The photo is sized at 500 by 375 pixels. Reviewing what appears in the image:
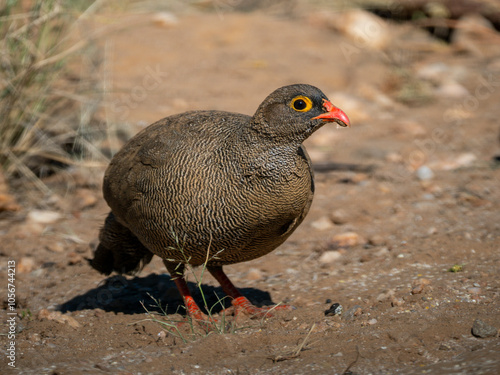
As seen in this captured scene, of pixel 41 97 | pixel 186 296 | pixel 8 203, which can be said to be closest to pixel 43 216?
pixel 8 203

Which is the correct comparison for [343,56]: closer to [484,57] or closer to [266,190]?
[484,57]

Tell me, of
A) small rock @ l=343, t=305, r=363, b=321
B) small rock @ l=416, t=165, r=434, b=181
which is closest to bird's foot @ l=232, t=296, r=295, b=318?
small rock @ l=343, t=305, r=363, b=321

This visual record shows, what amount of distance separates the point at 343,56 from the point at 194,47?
273 cm

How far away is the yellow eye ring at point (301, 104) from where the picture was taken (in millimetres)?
4062

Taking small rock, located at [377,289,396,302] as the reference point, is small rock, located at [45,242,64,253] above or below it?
below

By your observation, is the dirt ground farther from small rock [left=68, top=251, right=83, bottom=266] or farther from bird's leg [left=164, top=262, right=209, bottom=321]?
bird's leg [left=164, top=262, right=209, bottom=321]

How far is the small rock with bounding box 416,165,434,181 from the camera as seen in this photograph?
7477 mm

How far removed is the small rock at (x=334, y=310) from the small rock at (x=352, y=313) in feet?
0.20

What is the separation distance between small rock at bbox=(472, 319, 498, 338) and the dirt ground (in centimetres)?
1

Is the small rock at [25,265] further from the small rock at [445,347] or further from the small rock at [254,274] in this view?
the small rock at [445,347]

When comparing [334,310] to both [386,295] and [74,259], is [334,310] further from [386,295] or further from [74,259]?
[74,259]

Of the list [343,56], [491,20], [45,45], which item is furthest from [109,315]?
[491,20]

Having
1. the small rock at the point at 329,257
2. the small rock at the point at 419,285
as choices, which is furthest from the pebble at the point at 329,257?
the small rock at the point at 419,285

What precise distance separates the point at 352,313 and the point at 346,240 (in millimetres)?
1712
